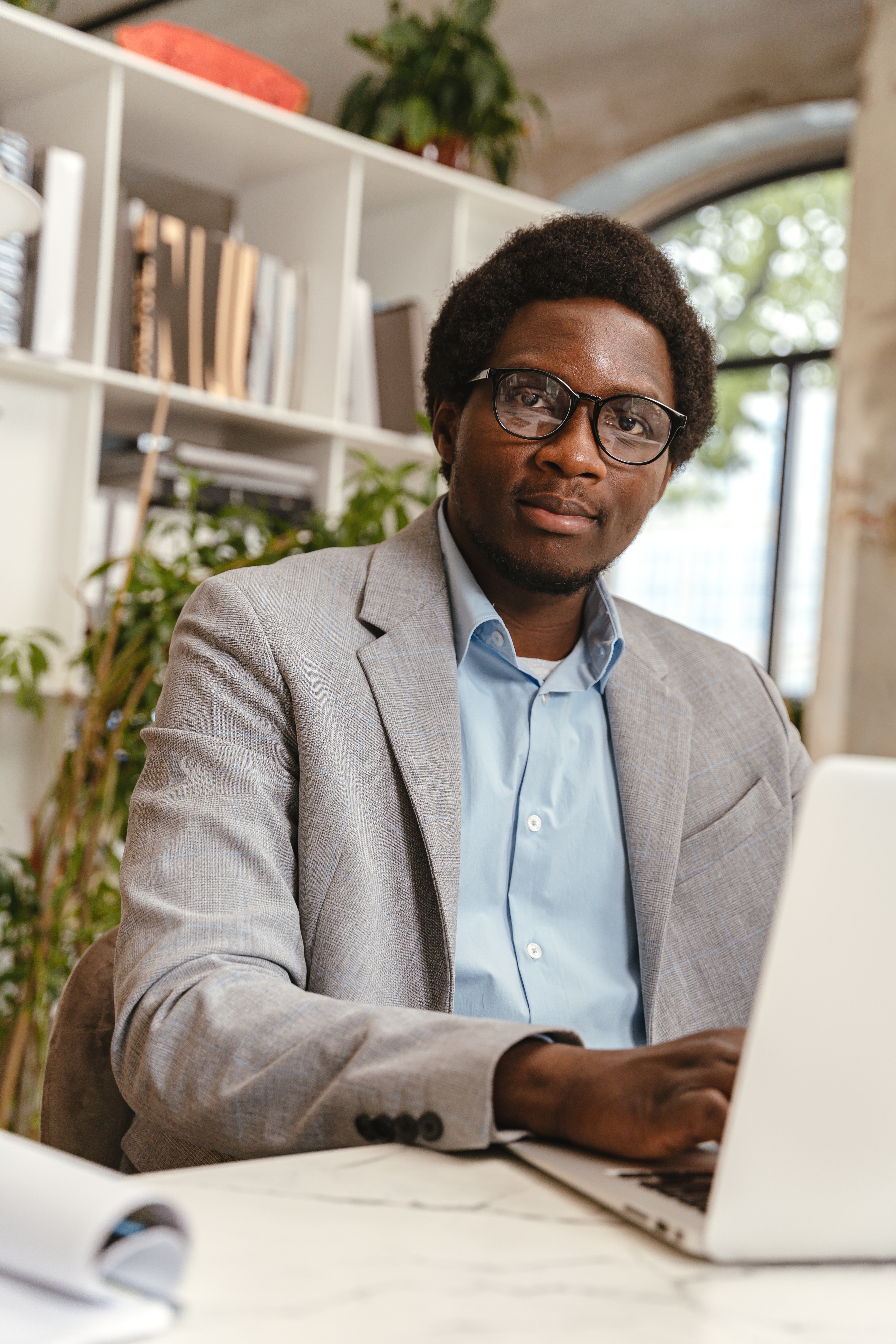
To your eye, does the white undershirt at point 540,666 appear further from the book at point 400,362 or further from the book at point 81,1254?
the book at point 400,362

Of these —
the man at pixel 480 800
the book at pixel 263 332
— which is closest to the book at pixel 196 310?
the book at pixel 263 332

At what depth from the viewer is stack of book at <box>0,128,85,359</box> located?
243cm

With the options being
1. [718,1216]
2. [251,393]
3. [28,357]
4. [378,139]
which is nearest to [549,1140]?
[718,1216]

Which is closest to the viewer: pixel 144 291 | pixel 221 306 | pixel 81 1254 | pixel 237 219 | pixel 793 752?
pixel 81 1254

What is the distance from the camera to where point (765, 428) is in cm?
413

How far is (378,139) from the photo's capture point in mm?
3254

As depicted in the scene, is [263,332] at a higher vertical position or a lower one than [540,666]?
higher

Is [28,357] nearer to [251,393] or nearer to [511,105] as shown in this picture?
[251,393]

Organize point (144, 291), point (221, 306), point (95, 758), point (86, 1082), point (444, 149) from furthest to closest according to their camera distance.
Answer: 1. point (444, 149)
2. point (221, 306)
3. point (144, 291)
4. point (95, 758)
5. point (86, 1082)

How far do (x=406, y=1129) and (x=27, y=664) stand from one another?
1.93m

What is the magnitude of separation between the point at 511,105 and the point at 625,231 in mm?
2509

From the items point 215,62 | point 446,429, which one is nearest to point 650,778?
point 446,429

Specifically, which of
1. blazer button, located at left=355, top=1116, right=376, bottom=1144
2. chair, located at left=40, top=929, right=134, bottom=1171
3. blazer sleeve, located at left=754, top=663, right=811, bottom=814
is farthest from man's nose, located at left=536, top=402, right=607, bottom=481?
blazer button, located at left=355, top=1116, right=376, bottom=1144

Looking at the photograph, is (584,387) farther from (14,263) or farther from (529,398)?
(14,263)
